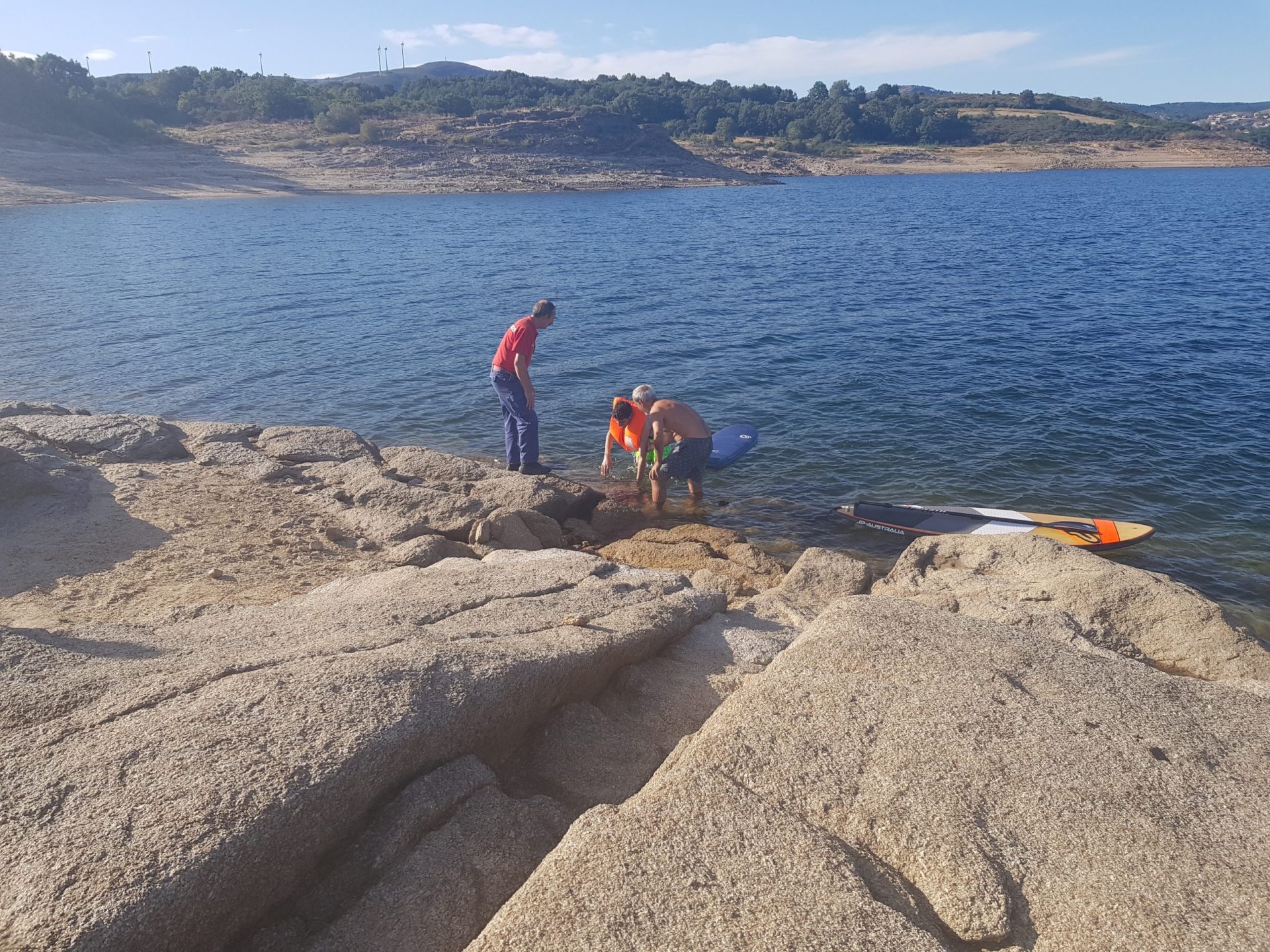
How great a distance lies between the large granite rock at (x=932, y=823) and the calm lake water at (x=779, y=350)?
4.65 metres

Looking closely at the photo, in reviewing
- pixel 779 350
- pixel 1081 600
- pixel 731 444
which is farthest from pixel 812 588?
pixel 779 350

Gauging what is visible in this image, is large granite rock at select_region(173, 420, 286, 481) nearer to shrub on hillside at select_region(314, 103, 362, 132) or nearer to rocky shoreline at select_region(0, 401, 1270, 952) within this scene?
rocky shoreline at select_region(0, 401, 1270, 952)

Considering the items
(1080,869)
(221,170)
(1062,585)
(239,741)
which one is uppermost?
(221,170)

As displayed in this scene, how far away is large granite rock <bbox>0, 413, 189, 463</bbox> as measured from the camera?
11.4m

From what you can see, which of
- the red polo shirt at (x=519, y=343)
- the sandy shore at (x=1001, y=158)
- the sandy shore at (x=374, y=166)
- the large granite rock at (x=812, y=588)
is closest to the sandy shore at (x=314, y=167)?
the sandy shore at (x=374, y=166)

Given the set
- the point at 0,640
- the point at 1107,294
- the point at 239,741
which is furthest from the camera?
the point at 1107,294

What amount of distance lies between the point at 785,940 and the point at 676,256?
3775 cm

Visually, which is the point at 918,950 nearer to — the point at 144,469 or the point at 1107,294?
the point at 144,469

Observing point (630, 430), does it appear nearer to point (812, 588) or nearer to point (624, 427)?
point (624, 427)

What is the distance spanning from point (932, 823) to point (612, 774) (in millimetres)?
1687

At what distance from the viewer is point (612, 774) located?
4605 mm

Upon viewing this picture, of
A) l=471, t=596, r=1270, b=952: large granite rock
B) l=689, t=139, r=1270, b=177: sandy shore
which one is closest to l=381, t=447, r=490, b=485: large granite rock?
l=471, t=596, r=1270, b=952: large granite rock

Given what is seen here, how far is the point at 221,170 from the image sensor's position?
71.2 meters

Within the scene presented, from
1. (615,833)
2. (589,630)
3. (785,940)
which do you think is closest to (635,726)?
(589,630)
